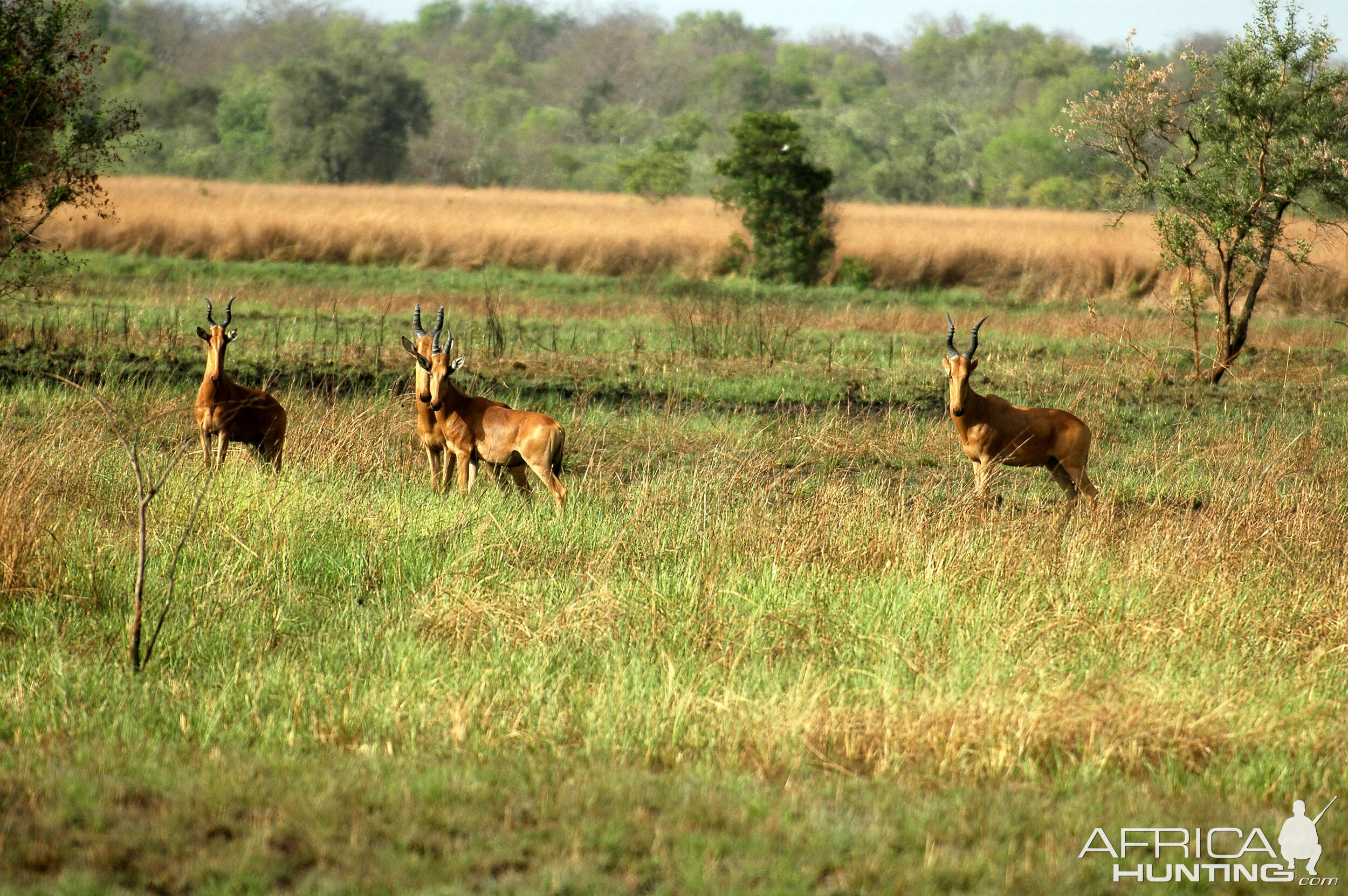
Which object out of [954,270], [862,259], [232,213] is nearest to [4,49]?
[232,213]

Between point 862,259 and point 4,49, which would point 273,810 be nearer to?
point 4,49

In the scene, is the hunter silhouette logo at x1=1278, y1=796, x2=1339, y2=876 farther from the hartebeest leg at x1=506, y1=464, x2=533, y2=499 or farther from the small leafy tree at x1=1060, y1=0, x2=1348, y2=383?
the small leafy tree at x1=1060, y1=0, x2=1348, y2=383

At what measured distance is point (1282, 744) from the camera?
515 cm

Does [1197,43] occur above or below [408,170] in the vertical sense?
above

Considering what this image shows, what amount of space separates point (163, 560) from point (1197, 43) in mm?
115388

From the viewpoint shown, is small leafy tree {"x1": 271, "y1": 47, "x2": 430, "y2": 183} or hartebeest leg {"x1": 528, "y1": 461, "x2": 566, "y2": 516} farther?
small leafy tree {"x1": 271, "y1": 47, "x2": 430, "y2": 183}

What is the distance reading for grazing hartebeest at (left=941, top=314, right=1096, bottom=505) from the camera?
9617 mm

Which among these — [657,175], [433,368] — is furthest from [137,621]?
[657,175]

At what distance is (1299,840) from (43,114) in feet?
42.7

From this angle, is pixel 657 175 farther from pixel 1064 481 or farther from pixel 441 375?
pixel 441 375

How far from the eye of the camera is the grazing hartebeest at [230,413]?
29.9 ft

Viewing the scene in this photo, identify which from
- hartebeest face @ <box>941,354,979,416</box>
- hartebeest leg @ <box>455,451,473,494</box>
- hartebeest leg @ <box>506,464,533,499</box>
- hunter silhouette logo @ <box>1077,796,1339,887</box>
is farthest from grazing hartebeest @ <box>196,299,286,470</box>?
hunter silhouette logo @ <box>1077,796,1339,887</box>

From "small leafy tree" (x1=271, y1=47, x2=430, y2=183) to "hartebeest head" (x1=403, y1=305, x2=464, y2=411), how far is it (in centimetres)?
4491

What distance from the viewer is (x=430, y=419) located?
30.8 ft
